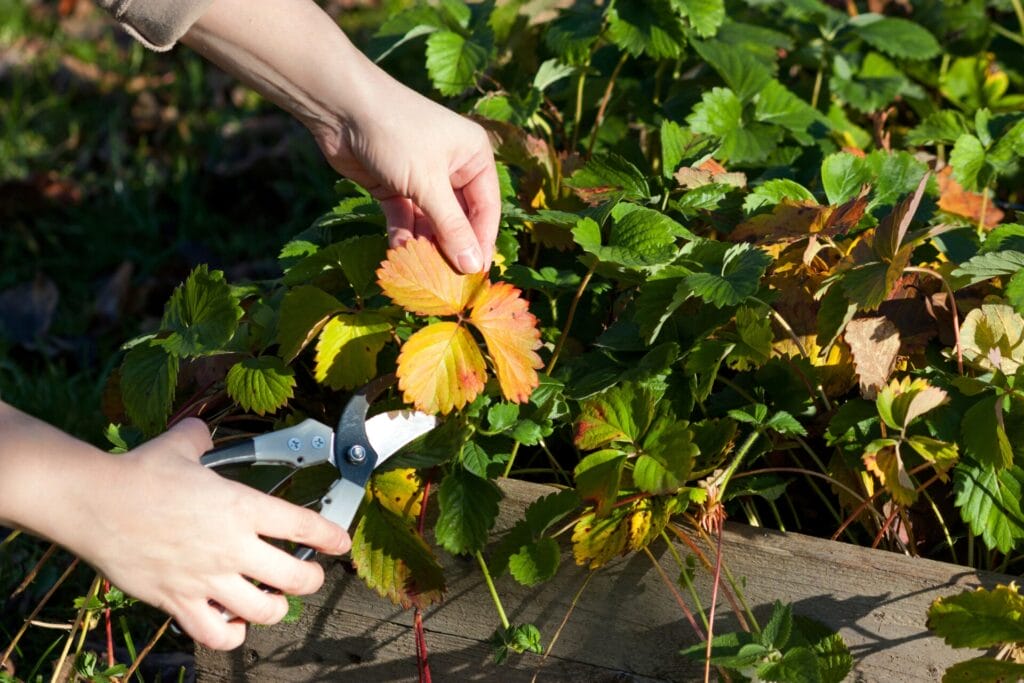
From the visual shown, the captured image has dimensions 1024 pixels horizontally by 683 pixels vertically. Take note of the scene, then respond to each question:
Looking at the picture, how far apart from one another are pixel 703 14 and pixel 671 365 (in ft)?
2.22

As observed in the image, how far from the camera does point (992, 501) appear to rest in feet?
3.89

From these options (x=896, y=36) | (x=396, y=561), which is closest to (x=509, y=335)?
(x=396, y=561)

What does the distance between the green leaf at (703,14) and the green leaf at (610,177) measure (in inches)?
12.3

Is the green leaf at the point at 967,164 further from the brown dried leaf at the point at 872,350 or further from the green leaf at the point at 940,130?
the brown dried leaf at the point at 872,350

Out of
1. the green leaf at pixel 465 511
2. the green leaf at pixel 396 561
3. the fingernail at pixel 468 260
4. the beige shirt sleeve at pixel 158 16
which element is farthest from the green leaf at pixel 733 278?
the beige shirt sleeve at pixel 158 16

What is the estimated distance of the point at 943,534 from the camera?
130 centimetres

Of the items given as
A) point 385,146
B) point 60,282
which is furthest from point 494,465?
point 60,282

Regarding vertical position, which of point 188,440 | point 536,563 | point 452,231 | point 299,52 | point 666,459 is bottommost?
point 536,563

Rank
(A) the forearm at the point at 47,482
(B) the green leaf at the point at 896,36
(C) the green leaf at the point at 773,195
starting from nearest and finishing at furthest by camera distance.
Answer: (A) the forearm at the point at 47,482 → (C) the green leaf at the point at 773,195 → (B) the green leaf at the point at 896,36

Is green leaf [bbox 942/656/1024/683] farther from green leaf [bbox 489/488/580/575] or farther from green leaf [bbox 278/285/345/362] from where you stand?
green leaf [bbox 278/285/345/362]

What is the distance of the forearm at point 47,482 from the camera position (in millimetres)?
985

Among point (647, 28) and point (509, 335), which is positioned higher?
point (647, 28)

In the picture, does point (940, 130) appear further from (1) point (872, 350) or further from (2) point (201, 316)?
(2) point (201, 316)

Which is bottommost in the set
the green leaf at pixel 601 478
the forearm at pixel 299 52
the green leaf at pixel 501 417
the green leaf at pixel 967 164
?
the green leaf at pixel 601 478
